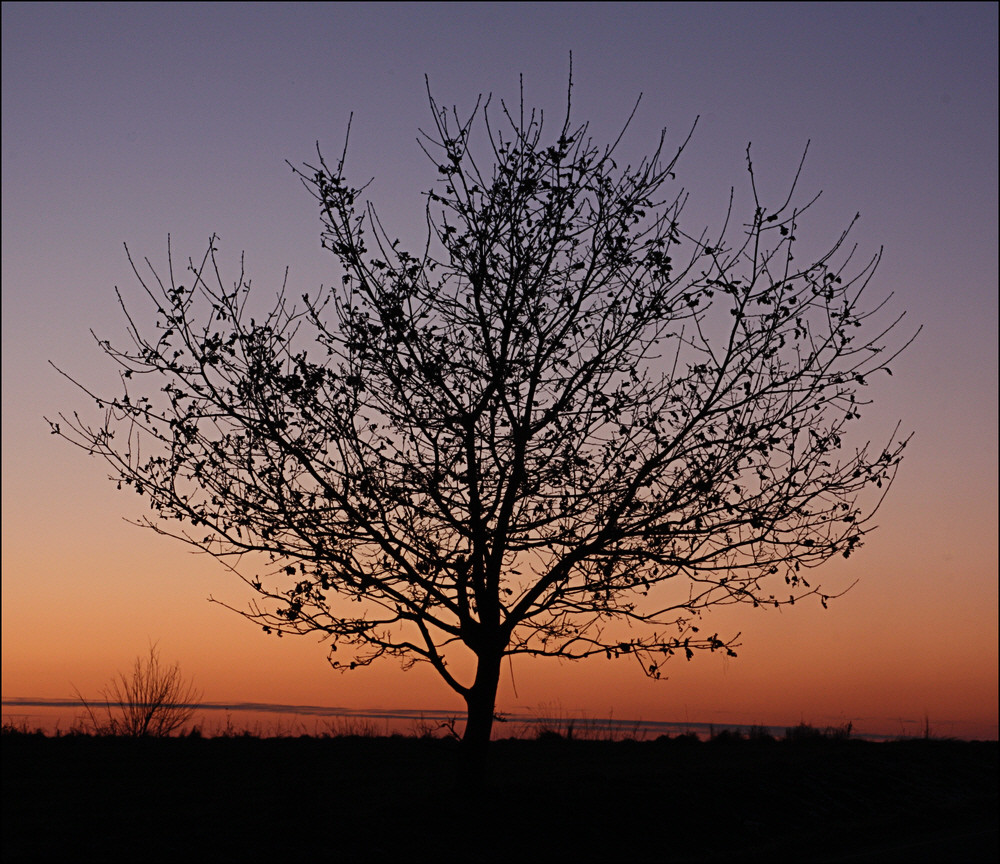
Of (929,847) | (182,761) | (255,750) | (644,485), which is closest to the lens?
(644,485)

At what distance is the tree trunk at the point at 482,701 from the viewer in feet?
42.6

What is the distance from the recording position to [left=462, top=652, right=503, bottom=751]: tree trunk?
13.0 m

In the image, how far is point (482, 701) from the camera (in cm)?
1298

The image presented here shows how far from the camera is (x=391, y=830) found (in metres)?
11.8

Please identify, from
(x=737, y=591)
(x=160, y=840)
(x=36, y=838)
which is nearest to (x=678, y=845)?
(x=737, y=591)

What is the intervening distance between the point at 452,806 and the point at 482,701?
4.51ft

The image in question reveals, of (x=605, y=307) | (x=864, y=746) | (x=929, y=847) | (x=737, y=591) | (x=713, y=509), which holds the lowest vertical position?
(x=929, y=847)

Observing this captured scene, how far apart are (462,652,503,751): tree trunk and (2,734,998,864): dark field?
419 mm

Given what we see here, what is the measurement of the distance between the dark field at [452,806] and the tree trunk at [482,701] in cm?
42

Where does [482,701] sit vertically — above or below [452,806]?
above

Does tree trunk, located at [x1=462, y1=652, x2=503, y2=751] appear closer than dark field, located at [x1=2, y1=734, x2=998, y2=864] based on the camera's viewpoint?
No

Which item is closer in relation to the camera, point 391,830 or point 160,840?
point 160,840

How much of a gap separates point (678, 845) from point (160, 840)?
21.5 feet

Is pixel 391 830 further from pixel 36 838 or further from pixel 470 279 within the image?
pixel 470 279
